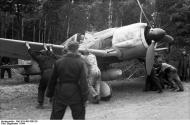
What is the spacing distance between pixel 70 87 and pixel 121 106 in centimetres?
386

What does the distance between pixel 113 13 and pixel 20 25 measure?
214 inches

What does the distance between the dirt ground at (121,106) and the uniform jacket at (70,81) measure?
1.98 m

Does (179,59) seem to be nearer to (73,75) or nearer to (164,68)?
(164,68)

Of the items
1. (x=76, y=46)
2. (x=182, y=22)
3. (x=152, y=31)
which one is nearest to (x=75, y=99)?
(x=76, y=46)

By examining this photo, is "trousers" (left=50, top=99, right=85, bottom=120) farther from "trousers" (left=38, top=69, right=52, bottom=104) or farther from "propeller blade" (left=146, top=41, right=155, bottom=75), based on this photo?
"propeller blade" (left=146, top=41, right=155, bottom=75)

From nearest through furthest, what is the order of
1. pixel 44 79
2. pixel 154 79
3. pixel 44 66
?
pixel 44 79 < pixel 44 66 < pixel 154 79

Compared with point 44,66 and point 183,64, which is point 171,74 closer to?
point 183,64

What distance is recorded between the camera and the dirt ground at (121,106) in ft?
24.6

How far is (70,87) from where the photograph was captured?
539 centimetres

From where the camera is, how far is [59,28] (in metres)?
18.6

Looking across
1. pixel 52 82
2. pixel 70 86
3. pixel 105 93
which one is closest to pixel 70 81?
pixel 70 86

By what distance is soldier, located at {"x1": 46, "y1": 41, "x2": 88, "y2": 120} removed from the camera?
540 centimetres

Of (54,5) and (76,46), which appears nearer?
(76,46)

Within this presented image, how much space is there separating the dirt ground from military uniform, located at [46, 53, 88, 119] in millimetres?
1935
